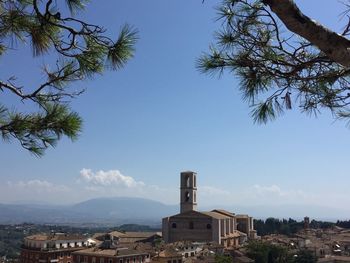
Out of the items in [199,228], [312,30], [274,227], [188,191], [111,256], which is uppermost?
[188,191]

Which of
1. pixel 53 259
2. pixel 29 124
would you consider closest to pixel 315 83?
pixel 29 124

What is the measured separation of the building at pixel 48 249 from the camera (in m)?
34.4

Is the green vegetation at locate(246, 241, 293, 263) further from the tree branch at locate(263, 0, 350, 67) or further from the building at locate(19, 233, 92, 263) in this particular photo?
the tree branch at locate(263, 0, 350, 67)

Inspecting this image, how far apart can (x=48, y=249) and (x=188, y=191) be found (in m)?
20.3

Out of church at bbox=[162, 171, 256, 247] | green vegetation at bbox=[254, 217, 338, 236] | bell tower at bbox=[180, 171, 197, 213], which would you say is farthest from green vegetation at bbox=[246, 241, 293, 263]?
green vegetation at bbox=[254, 217, 338, 236]

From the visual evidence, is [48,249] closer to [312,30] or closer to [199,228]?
[199,228]

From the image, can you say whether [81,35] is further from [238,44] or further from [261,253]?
[261,253]

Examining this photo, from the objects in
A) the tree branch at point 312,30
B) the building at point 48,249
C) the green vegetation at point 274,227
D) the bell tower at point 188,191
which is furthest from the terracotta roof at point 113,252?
the green vegetation at point 274,227

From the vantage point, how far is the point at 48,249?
113ft

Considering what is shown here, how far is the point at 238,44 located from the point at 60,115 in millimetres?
1374

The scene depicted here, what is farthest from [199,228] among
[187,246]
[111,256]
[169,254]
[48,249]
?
[111,256]

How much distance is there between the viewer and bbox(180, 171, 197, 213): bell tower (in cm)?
5166

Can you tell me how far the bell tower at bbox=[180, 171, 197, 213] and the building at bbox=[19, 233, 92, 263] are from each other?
16.7 m

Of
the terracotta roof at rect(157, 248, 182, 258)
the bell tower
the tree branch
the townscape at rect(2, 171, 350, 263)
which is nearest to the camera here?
the tree branch
